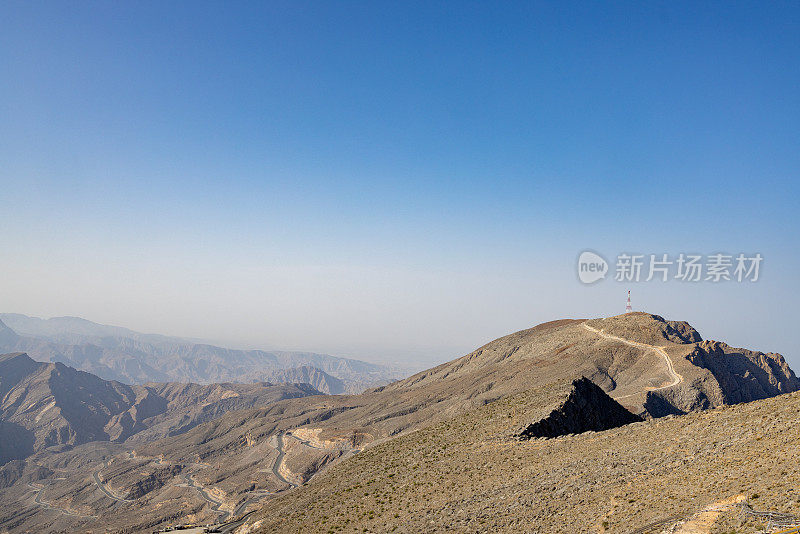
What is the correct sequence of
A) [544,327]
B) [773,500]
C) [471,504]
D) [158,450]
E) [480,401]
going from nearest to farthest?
[773,500] → [471,504] → [480,401] → [544,327] → [158,450]

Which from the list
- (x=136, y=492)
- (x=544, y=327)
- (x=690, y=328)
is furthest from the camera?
(x=544, y=327)

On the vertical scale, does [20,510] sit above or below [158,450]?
below

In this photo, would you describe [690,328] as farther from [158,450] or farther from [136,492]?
[158,450]

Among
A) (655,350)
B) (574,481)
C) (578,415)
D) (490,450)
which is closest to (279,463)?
(655,350)

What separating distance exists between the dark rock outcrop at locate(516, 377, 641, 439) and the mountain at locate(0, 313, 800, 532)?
7.1 inches

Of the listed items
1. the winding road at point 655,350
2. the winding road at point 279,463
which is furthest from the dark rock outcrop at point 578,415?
the winding road at point 279,463

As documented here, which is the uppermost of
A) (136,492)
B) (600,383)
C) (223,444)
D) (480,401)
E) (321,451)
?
(600,383)

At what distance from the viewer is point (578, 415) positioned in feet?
132

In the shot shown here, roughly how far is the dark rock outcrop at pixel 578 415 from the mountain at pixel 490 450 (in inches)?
7.1

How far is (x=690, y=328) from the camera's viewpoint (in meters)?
130

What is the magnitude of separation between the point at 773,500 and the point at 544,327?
15307 cm

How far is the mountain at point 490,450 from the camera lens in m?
23.6

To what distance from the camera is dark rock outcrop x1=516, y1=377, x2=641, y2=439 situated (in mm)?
37312

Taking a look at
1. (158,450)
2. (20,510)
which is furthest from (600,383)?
(20,510)
